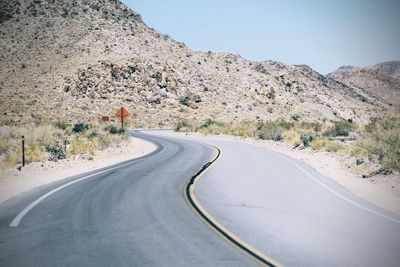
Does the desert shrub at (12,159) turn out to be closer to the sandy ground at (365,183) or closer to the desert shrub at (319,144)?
the sandy ground at (365,183)

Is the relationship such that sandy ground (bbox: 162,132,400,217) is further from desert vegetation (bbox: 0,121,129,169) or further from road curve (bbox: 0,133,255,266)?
desert vegetation (bbox: 0,121,129,169)

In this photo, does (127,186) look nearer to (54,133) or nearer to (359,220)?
(359,220)

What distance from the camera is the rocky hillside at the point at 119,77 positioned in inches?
2566

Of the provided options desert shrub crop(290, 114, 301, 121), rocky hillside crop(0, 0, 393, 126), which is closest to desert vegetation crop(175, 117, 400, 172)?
rocky hillside crop(0, 0, 393, 126)

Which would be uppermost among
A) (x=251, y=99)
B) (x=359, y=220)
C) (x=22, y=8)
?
(x=22, y=8)

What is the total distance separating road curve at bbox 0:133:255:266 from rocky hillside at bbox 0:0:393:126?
151ft

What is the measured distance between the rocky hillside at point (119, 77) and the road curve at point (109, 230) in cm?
4614

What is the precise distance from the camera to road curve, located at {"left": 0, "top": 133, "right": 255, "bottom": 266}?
19.1ft

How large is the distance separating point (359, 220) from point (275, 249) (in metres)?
3.05

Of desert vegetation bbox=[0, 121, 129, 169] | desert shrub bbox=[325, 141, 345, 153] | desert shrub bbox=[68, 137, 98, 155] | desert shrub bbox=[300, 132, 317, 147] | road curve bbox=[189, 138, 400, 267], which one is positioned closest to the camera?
road curve bbox=[189, 138, 400, 267]

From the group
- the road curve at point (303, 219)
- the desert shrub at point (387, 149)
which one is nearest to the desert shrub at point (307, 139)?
the desert shrub at point (387, 149)

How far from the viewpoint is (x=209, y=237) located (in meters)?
6.87

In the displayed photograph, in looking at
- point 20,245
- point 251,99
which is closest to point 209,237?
point 20,245

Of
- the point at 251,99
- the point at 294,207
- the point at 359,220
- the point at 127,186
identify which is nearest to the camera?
the point at 359,220
